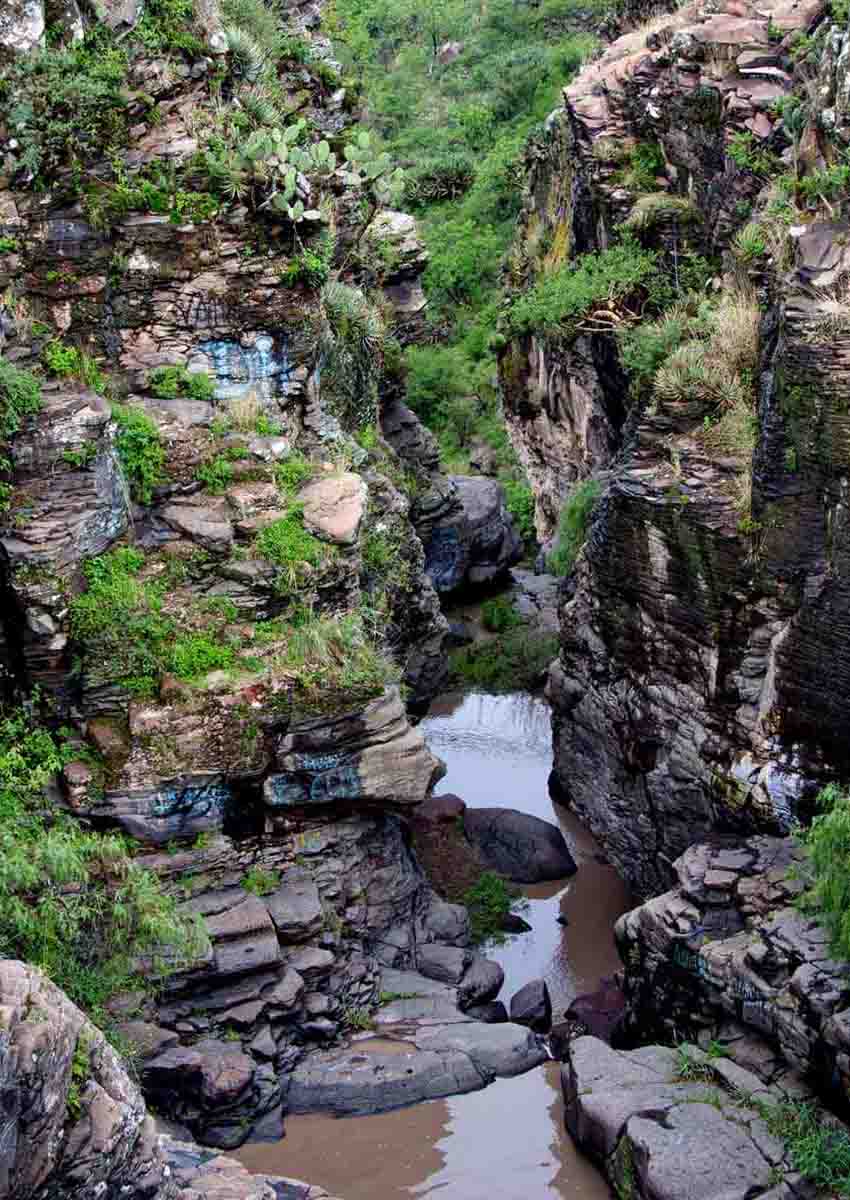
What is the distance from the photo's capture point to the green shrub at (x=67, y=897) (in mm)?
13297

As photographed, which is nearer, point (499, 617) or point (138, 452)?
point (138, 452)

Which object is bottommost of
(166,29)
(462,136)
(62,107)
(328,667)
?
(328,667)

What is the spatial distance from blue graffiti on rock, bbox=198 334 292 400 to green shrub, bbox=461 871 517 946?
8418 millimetres

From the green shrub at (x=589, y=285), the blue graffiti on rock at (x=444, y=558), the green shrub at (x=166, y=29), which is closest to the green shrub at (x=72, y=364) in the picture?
the green shrub at (x=166, y=29)

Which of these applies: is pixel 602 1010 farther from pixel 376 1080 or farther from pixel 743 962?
pixel 376 1080

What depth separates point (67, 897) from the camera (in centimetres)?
1375

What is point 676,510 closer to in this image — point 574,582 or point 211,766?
point 574,582

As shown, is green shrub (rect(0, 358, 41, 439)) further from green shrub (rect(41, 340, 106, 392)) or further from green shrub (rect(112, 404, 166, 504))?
green shrub (rect(112, 404, 166, 504))

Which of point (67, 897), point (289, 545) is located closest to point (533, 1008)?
point (67, 897)

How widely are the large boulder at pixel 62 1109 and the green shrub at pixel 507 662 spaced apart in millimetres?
18471

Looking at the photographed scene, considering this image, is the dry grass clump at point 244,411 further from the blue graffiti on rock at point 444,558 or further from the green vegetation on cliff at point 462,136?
the green vegetation on cliff at point 462,136

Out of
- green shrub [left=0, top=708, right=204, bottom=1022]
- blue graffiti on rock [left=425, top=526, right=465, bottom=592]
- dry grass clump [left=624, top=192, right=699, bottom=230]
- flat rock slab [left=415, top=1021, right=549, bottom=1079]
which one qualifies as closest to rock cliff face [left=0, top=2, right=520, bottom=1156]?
green shrub [left=0, top=708, right=204, bottom=1022]

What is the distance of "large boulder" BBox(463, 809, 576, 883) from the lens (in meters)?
21.5

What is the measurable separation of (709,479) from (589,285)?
16.3 feet
